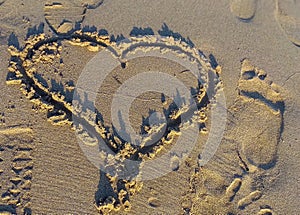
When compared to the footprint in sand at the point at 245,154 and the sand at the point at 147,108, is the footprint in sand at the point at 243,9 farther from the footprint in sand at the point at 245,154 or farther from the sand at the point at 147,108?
the footprint in sand at the point at 245,154

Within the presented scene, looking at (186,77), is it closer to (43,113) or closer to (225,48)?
(225,48)

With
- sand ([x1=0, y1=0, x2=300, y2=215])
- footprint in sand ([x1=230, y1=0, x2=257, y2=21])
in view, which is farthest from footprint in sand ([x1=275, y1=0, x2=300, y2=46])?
footprint in sand ([x1=230, y1=0, x2=257, y2=21])

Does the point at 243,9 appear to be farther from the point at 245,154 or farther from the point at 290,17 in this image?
the point at 245,154

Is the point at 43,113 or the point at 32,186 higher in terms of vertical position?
the point at 43,113

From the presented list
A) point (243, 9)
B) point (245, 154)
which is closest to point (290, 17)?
point (243, 9)

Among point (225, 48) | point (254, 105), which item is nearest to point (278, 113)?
point (254, 105)

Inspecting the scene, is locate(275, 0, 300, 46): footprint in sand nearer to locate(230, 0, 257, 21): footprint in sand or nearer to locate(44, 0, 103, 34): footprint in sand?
locate(230, 0, 257, 21): footprint in sand
